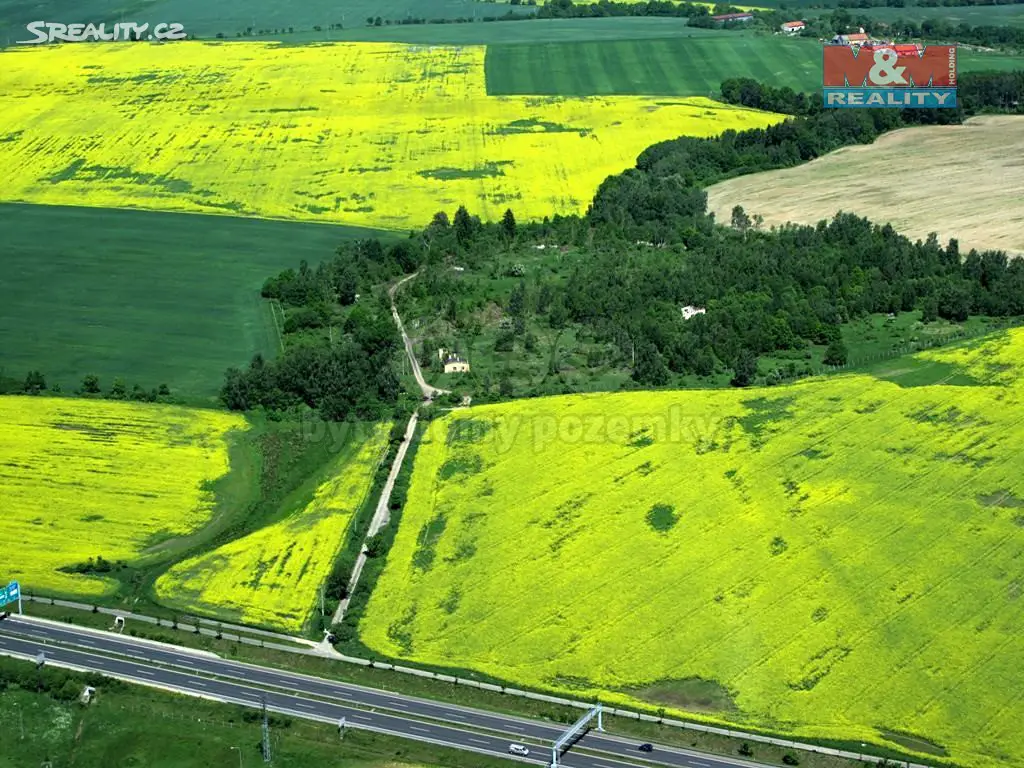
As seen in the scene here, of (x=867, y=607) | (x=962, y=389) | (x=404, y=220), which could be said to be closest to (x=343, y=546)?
(x=867, y=607)

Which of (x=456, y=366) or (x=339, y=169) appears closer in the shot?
(x=456, y=366)

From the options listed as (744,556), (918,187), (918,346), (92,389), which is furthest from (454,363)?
(918,187)

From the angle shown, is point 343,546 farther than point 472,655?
Yes

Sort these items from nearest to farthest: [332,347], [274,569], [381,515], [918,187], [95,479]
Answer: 1. [274,569]
2. [381,515]
3. [95,479]
4. [332,347]
5. [918,187]

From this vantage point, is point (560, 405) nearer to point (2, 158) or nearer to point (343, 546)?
point (343, 546)

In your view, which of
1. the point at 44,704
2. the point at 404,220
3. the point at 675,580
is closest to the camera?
the point at 44,704

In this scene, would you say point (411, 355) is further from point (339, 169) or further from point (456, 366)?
point (339, 169)

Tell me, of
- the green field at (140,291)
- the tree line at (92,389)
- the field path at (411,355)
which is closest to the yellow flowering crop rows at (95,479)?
the tree line at (92,389)
